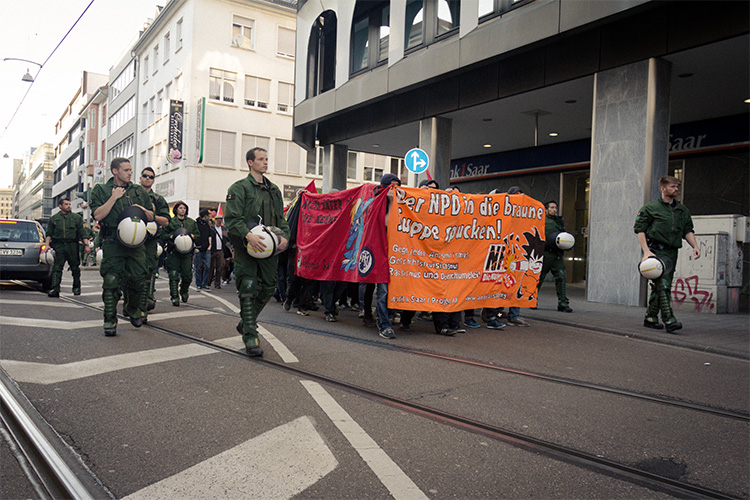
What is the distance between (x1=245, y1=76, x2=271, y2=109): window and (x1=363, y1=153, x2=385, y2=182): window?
8.18 metres

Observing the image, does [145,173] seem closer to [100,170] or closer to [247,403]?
[247,403]

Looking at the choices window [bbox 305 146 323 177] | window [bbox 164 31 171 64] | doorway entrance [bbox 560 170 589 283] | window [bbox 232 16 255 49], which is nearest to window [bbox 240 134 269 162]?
window [bbox 305 146 323 177]

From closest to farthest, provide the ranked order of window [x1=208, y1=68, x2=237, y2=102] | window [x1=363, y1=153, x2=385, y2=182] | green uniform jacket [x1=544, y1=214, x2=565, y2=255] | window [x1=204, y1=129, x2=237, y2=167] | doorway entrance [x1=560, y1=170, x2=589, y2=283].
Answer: green uniform jacket [x1=544, y1=214, x2=565, y2=255] → doorway entrance [x1=560, y1=170, x2=589, y2=283] → window [x1=204, y1=129, x2=237, y2=167] → window [x1=208, y1=68, x2=237, y2=102] → window [x1=363, y1=153, x2=385, y2=182]

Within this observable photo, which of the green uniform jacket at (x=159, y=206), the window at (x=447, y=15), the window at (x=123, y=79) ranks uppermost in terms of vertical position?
the window at (x=123, y=79)

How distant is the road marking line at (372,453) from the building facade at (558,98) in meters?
8.93

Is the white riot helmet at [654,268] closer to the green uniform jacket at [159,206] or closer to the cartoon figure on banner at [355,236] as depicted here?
the cartoon figure on banner at [355,236]

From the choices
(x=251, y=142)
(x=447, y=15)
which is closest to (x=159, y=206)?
(x=447, y=15)

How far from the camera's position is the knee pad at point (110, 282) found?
6879 millimetres

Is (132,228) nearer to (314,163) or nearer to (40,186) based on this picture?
(314,163)

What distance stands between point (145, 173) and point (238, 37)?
102 ft

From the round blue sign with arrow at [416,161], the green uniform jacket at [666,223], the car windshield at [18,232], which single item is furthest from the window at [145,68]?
the green uniform jacket at [666,223]

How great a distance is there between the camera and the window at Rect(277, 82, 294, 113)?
126 ft

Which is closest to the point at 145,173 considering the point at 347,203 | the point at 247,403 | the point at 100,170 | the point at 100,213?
the point at 100,213

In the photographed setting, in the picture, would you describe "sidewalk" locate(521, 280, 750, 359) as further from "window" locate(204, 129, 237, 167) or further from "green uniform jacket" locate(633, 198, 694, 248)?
"window" locate(204, 129, 237, 167)
